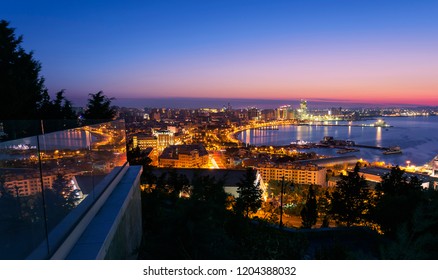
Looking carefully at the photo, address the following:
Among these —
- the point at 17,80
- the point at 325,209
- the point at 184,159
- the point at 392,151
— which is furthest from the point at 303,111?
the point at 17,80

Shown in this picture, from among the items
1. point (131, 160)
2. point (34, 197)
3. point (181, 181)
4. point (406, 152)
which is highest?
point (34, 197)

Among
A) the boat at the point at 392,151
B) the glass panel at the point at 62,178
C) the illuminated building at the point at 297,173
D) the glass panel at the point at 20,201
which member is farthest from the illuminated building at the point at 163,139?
the glass panel at the point at 20,201

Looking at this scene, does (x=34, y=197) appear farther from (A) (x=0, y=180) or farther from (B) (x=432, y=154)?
(B) (x=432, y=154)

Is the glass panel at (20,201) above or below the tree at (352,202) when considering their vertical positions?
above

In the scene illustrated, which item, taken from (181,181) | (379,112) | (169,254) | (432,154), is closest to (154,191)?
(181,181)

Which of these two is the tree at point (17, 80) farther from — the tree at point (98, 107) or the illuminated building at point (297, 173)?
the illuminated building at point (297, 173)

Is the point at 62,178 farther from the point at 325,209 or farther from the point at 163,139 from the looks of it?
the point at 163,139
